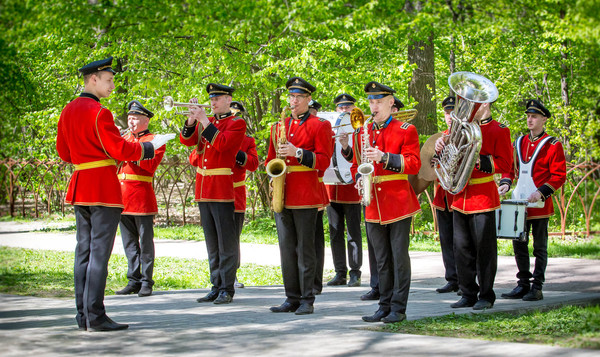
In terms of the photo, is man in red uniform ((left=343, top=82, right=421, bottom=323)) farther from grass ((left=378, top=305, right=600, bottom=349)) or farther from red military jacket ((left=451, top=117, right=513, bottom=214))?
red military jacket ((left=451, top=117, right=513, bottom=214))

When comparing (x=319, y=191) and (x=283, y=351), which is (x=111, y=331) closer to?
(x=283, y=351)

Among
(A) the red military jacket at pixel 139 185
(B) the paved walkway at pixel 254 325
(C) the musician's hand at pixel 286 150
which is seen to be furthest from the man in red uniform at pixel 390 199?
(A) the red military jacket at pixel 139 185

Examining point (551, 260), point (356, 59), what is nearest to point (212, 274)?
point (551, 260)

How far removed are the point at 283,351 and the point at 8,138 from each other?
12.8 ft

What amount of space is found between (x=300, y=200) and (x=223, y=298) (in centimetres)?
141

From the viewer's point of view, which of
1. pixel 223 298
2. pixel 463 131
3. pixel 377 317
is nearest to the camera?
pixel 377 317

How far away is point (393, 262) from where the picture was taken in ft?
23.1

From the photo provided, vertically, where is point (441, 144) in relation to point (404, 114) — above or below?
below

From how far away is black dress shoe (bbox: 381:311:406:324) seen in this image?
22.1ft

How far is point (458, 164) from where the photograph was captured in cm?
753

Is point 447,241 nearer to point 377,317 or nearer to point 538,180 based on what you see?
point 538,180

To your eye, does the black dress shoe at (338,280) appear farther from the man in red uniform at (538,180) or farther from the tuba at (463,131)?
the tuba at (463,131)

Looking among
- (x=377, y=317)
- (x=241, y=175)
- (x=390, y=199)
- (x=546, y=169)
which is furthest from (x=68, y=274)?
(x=546, y=169)

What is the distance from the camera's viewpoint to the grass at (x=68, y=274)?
9.27 m
